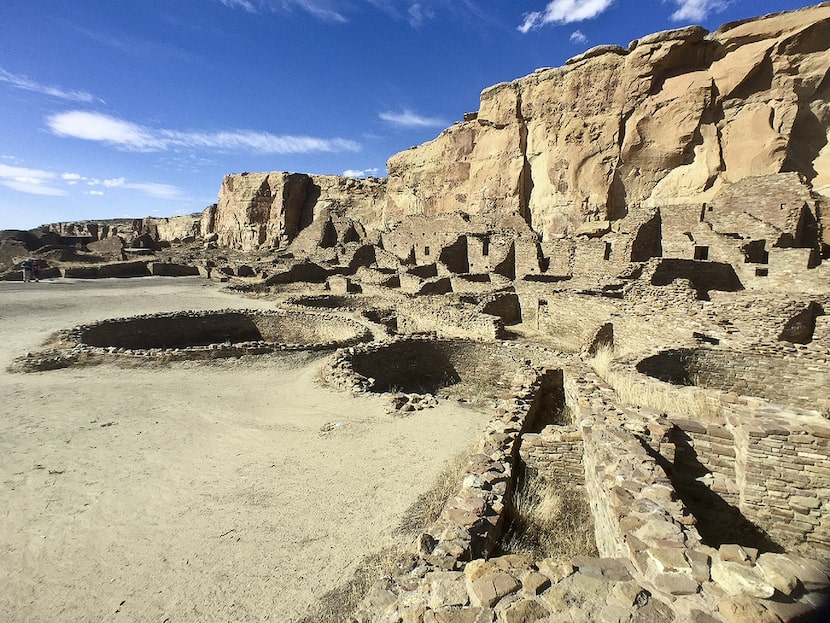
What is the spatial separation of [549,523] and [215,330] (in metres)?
13.8

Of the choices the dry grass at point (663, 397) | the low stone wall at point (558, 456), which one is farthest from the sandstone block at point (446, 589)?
the dry grass at point (663, 397)

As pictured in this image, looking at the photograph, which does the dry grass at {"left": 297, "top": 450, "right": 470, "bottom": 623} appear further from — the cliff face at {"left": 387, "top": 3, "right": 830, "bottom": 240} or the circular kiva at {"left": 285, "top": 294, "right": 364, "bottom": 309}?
the cliff face at {"left": 387, "top": 3, "right": 830, "bottom": 240}

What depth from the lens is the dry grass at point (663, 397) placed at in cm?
547

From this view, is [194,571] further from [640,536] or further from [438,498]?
[640,536]

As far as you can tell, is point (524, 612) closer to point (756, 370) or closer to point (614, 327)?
point (756, 370)

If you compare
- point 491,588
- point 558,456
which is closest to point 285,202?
point 558,456

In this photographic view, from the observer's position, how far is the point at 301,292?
2416 centimetres

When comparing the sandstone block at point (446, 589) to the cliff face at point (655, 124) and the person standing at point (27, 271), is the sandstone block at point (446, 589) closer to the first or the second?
the cliff face at point (655, 124)

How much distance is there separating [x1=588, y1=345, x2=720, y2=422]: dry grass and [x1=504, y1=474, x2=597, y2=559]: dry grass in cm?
170

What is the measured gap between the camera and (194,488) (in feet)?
18.0

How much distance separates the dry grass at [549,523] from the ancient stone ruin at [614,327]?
6 cm

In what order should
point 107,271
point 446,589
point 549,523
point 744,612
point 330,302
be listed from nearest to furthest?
point 744,612
point 446,589
point 549,523
point 330,302
point 107,271

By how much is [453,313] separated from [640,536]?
1048cm

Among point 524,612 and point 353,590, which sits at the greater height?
point 524,612
